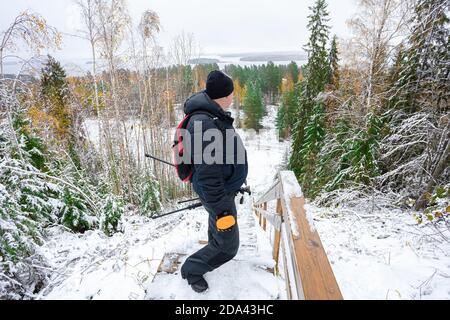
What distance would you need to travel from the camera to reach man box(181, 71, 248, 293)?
2.08 meters

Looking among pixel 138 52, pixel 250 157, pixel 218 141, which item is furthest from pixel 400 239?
pixel 250 157

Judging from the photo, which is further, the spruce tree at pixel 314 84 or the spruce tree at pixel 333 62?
the spruce tree at pixel 333 62

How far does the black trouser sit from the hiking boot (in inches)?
1.2

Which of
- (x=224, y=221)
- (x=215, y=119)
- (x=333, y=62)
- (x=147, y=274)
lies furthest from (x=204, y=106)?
(x=333, y=62)

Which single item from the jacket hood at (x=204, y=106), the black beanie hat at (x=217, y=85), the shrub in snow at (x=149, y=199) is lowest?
the shrub in snow at (x=149, y=199)

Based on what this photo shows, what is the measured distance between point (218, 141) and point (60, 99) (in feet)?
80.3

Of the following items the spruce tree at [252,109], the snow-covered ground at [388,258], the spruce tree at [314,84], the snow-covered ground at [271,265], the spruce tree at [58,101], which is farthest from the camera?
the spruce tree at [252,109]

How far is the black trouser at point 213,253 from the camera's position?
2.37 m

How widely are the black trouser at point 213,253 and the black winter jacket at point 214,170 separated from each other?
0.20 m

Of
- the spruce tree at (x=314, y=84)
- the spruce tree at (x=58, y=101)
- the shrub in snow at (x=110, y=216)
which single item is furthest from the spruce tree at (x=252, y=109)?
the shrub in snow at (x=110, y=216)

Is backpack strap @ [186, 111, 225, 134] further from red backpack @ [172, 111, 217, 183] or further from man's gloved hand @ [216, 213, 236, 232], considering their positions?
man's gloved hand @ [216, 213, 236, 232]

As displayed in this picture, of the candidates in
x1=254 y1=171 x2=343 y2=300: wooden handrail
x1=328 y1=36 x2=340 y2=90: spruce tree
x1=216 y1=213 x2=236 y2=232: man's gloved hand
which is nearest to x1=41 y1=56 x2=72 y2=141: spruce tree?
x1=328 y1=36 x2=340 y2=90: spruce tree

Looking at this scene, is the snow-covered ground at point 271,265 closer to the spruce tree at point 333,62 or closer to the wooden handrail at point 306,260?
the wooden handrail at point 306,260
